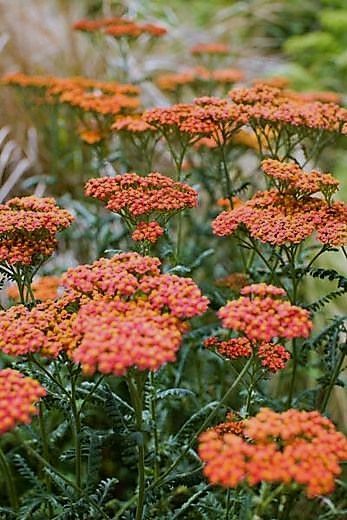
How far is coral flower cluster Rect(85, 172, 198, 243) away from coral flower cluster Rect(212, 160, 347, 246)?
5.5 inches

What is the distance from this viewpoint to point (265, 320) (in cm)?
160

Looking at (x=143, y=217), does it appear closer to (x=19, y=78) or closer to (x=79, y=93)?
(x=79, y=93)

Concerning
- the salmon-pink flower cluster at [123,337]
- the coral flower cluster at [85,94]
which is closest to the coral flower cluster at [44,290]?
the coral flower cluster at [85,94]

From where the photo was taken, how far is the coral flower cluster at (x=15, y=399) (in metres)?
1.44

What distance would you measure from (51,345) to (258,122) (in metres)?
1.18

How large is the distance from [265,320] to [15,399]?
551mm

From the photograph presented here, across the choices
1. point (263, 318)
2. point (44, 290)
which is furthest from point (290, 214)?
point (44, 290)

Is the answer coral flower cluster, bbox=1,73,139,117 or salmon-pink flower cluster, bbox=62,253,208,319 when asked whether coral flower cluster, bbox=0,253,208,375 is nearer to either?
salmon-pink flower cluster, bbox=62,253,208,319

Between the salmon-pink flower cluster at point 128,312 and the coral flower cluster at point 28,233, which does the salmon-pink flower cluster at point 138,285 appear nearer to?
the salmon-pink flower cluster at point 128,312

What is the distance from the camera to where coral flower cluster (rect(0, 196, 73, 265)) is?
1.97m

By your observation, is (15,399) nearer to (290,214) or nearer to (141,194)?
(141,194)

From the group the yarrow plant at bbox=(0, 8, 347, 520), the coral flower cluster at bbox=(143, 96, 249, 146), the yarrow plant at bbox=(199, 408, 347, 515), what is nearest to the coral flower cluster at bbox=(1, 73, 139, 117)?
the yarrow plant at bbox=(0, 8, 347, 520)

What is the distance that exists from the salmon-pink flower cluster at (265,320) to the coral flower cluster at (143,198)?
0.48 m

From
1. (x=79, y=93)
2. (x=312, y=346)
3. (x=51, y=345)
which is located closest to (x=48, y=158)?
(x=79, y=93)
